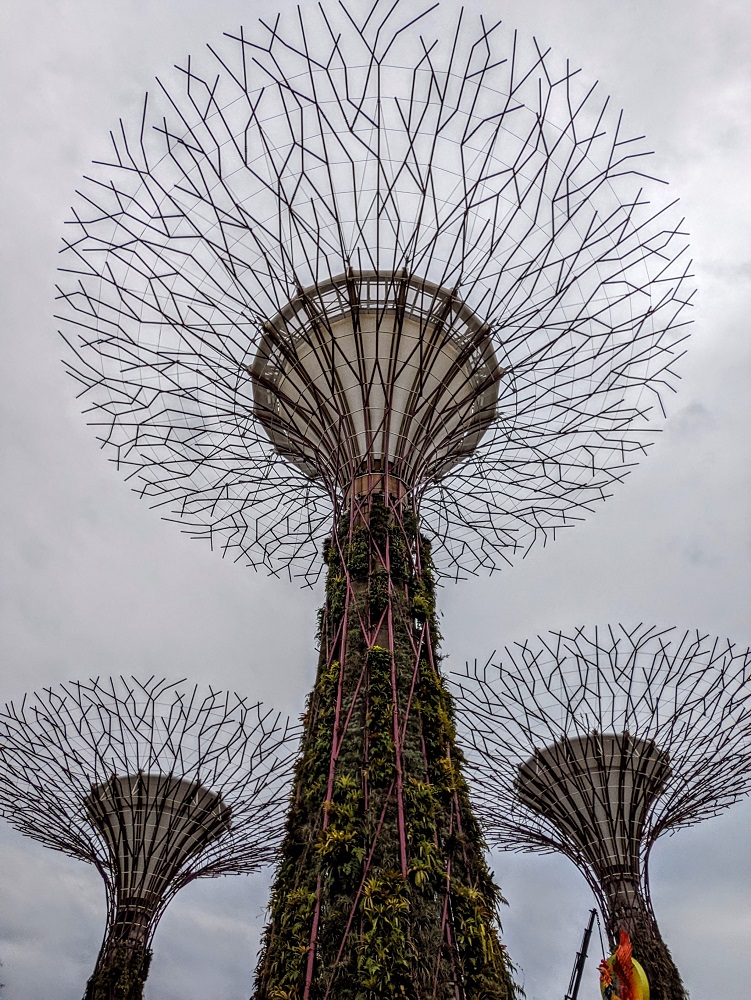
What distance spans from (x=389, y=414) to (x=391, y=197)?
297 cm

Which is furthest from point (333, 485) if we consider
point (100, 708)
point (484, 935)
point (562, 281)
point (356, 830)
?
point (100, 708)

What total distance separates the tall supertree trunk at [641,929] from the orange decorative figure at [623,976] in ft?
2.06

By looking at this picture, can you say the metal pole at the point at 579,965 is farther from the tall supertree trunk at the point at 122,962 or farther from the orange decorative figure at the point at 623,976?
the tall supertree trunk at the point at 122,962

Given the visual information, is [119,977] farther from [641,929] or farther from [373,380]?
[373,380]

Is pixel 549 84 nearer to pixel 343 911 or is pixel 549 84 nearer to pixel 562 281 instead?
pixel 562 281

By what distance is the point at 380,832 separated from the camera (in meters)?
8.49

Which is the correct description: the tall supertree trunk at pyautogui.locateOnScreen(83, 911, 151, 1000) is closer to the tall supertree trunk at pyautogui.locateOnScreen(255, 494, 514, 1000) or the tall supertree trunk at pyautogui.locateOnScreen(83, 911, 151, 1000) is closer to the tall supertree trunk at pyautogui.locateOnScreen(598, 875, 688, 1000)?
the tall supertree trunk at pyautogui.locateOnScreen(598, 875, 688, 1000)

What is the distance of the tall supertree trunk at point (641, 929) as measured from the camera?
1764cm

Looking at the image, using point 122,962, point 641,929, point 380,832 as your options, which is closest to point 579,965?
point 641,929

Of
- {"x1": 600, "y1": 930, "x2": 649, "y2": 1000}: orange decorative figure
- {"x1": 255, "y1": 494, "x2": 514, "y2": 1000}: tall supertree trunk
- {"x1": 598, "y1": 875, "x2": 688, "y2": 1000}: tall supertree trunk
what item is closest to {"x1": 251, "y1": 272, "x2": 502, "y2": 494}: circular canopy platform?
{"x1": 255, "y1": 494, "x2": 514, "y2": 1000}: tall supertree trunk

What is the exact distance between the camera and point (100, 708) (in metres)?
21.0

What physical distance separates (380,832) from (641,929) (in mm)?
13400

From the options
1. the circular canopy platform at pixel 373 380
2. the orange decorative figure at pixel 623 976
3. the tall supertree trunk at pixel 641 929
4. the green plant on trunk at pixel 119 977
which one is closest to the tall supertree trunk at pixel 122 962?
the green plant on trunk at pixel 119 977

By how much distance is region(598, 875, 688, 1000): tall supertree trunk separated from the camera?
17641 millimetres
